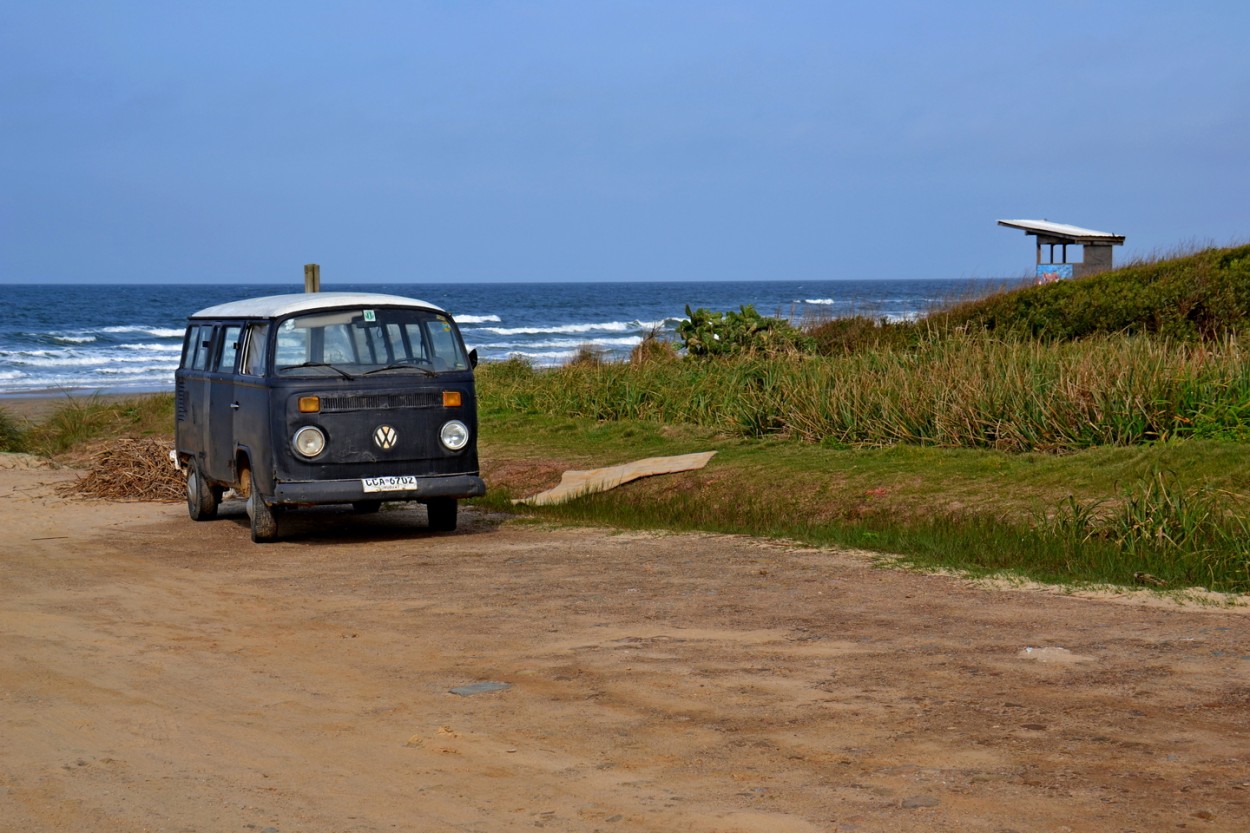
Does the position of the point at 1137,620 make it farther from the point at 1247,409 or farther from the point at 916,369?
the point at 916,369

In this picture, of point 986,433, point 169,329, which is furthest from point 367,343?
point 169,329

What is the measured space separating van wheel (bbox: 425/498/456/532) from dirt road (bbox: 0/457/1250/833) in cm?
231

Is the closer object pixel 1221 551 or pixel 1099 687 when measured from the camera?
pixel 1099 687

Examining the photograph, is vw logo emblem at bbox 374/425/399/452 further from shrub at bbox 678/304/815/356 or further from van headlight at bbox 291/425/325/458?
shrub at bbox 678/304/815/356

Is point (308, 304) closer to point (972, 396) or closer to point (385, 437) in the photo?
point (385, 437)

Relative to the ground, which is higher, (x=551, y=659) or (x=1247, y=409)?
(x=1247, y=409)

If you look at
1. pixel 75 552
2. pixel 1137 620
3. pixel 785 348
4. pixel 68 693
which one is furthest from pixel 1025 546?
pixel 785 348

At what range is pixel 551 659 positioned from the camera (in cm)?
737

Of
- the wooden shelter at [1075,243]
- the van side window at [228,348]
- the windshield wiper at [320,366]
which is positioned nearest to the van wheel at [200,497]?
the van side window at [228,348]

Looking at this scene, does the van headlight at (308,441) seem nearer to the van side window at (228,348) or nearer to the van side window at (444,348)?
the van side window at (444,348)

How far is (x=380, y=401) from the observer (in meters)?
11.8

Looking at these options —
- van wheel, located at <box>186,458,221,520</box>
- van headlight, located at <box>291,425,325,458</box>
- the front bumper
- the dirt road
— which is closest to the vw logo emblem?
the front bumper

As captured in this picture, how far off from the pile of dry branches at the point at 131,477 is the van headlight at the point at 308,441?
4.99 metres

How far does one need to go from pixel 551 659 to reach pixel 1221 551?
487 centimetres
